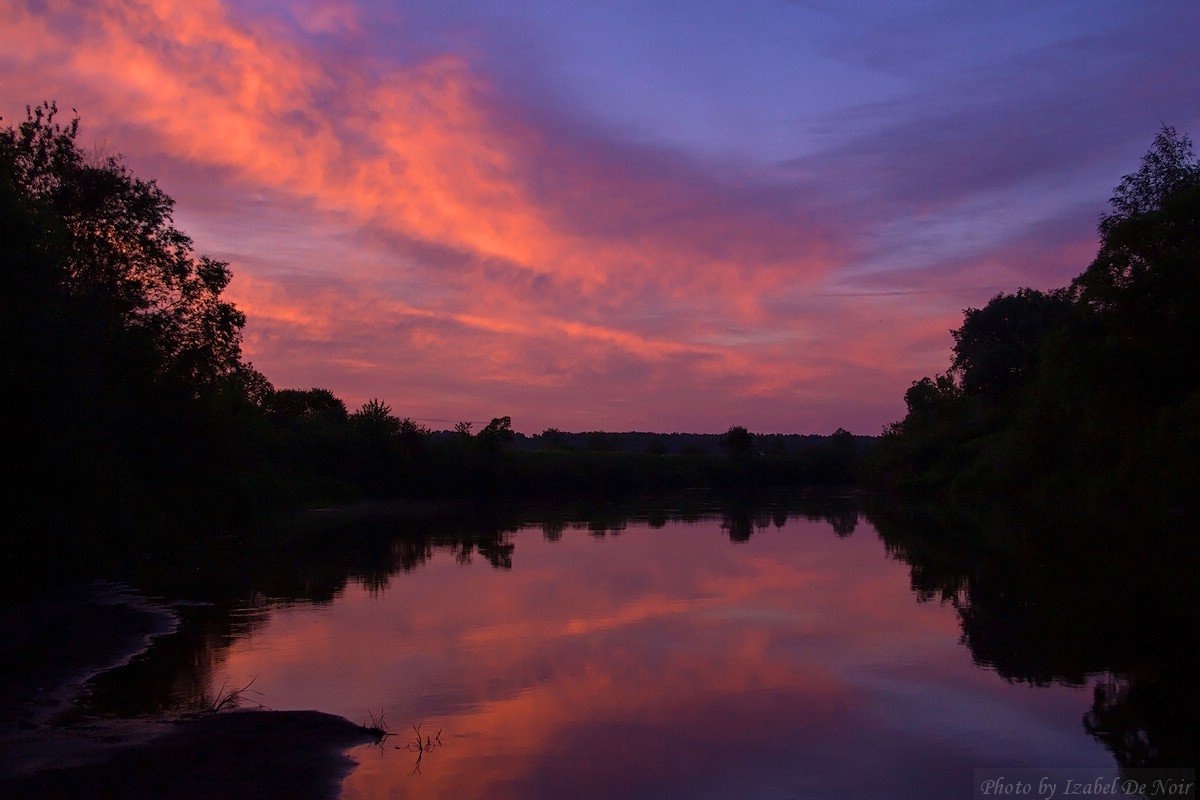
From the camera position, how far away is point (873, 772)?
10.1m

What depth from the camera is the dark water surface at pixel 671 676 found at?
1025cm

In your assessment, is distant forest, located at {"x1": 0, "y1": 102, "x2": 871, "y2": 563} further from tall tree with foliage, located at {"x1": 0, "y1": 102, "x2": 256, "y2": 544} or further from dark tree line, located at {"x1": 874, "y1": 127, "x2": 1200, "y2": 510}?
dark tree line, located at {"x1": 874, "y1": 127, "x2": 1200, "y2": 510}

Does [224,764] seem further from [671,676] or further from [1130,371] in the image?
[1130,371]

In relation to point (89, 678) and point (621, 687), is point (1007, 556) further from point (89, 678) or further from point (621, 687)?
point (89, 678)

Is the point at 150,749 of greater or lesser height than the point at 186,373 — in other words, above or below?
below

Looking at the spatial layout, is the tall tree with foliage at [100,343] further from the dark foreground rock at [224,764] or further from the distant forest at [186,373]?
the dark foreground rock at [224,764]

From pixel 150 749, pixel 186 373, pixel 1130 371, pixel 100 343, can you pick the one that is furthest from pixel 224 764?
pixel 1130 371

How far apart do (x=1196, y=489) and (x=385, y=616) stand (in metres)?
28.4

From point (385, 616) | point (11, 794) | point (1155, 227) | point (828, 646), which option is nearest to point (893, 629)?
point (828, 646)

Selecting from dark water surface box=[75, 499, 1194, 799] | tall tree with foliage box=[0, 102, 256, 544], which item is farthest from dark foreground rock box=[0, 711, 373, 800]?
tall tree with foliage box=[0, 102, 256, 544]

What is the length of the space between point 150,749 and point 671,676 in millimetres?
7451

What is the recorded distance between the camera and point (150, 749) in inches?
376

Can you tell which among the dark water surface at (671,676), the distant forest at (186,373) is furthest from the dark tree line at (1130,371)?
the dark water surface at (671,676)

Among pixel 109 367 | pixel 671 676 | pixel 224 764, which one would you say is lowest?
pixel 671 676
